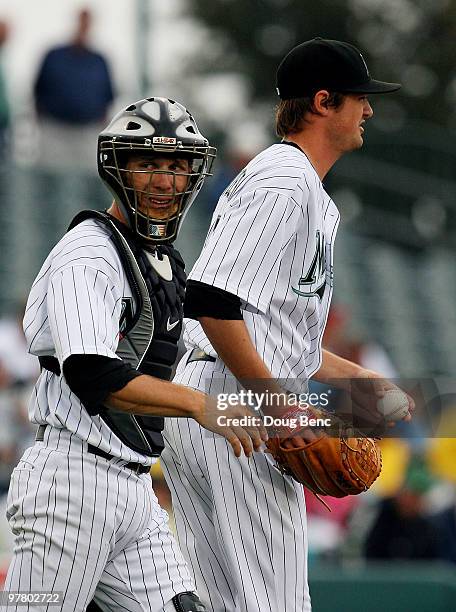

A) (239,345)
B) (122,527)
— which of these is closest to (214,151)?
(239,345)

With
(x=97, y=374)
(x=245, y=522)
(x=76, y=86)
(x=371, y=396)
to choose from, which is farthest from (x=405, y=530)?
(x=97, y=374)

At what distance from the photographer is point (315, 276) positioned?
445cm

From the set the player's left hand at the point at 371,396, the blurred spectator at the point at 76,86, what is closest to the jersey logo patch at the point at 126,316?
the player's left hand at the point at 371,396

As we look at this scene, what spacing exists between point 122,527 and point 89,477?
188mm

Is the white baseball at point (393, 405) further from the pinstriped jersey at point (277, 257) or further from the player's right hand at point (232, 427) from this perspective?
the player's right hand at point (232, 427)

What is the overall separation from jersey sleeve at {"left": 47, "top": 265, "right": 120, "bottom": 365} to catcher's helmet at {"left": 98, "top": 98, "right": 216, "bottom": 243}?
1.15 ft

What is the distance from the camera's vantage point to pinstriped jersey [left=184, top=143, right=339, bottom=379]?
4.24 metres

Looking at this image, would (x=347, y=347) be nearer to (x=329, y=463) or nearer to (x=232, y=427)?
(x=329, y=463)

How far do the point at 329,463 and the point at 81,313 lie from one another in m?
1.00

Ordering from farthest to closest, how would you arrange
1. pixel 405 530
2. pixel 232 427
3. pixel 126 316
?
pixel 405 530
pixel 126 316
pixel 232 427

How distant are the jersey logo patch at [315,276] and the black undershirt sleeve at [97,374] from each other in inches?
34.3

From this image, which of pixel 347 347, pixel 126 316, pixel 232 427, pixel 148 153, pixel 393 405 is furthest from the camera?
pixel 347 347

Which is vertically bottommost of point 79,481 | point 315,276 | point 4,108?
point 79,481

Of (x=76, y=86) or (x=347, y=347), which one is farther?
(x=76, y=86)
